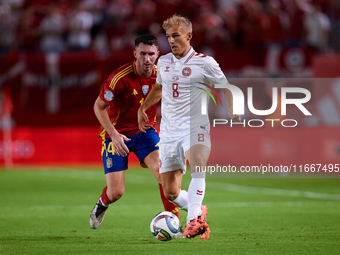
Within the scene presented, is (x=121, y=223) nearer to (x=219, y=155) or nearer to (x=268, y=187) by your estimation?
(x=268, y=187)

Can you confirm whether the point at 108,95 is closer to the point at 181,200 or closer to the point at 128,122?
the point at 128,122

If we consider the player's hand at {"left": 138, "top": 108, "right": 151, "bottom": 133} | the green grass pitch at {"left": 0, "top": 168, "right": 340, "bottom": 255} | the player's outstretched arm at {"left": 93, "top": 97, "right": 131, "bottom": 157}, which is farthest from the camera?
the player's hand at {"left": 138, "top": 108, "right": 151, "bottom": 133}

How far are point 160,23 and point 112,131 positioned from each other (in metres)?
11.9

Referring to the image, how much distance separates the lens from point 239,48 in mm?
17969

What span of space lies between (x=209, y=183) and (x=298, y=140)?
2.53 metres

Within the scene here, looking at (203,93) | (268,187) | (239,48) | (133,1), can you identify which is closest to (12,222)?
(203,93)

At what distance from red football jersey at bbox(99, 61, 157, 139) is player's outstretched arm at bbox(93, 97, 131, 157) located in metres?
0.13

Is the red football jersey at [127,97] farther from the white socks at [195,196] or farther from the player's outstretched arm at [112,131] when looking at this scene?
the white socks at [195,196]

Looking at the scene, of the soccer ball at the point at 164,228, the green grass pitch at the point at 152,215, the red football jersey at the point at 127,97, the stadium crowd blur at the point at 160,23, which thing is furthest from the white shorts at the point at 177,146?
the stadium crowd blur at the point at 160,23

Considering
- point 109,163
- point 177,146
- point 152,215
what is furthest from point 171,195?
point 152,215

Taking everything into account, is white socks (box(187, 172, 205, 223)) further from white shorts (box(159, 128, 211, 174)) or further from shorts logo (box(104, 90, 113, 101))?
shorts logo (box(104, 90, 113, 101))

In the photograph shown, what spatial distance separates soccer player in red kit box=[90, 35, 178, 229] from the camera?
7.93 m

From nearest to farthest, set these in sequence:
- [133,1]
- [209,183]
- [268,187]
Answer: [268,187] → [209,183] → [133,1]

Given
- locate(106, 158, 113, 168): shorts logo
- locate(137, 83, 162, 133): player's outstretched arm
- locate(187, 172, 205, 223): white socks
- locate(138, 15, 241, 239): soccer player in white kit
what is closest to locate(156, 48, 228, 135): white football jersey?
locate(138, 15, 241, 239): soccer player in white kit
